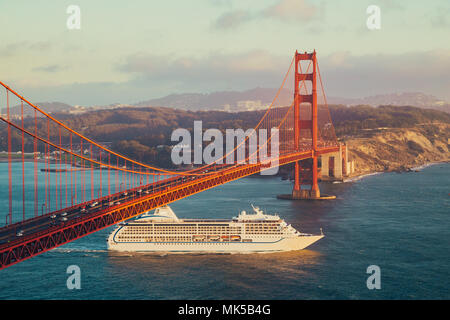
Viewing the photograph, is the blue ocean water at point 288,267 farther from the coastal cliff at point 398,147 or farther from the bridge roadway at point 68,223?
the coastal cliff at point 398,147

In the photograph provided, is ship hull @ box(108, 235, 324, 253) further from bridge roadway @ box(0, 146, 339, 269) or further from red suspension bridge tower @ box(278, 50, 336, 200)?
red suspension bridge tower @ box(278, 50, 336, 200)

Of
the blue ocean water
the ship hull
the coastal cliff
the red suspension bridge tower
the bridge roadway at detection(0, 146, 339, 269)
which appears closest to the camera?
the bridge roadway at detection(0, 146, 339, 269)

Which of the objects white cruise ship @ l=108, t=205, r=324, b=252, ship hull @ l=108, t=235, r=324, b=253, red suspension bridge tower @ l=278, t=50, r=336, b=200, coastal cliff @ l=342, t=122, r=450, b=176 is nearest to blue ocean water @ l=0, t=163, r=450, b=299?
ship hull @ l=108, t=235, r=324, b=253

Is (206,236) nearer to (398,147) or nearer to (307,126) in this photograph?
(307,126)

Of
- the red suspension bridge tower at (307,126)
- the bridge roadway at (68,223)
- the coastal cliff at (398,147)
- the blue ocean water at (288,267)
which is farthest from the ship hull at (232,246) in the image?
the coastal cliff at (398,147)

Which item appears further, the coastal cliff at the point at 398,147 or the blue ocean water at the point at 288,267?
the coastal cliff at the point at 398,147

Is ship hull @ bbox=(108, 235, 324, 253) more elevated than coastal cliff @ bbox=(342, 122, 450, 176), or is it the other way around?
coastal cliff @ bbox=(342, 122, 450, 176)

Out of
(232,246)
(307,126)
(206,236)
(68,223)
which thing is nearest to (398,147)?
(307,126)
